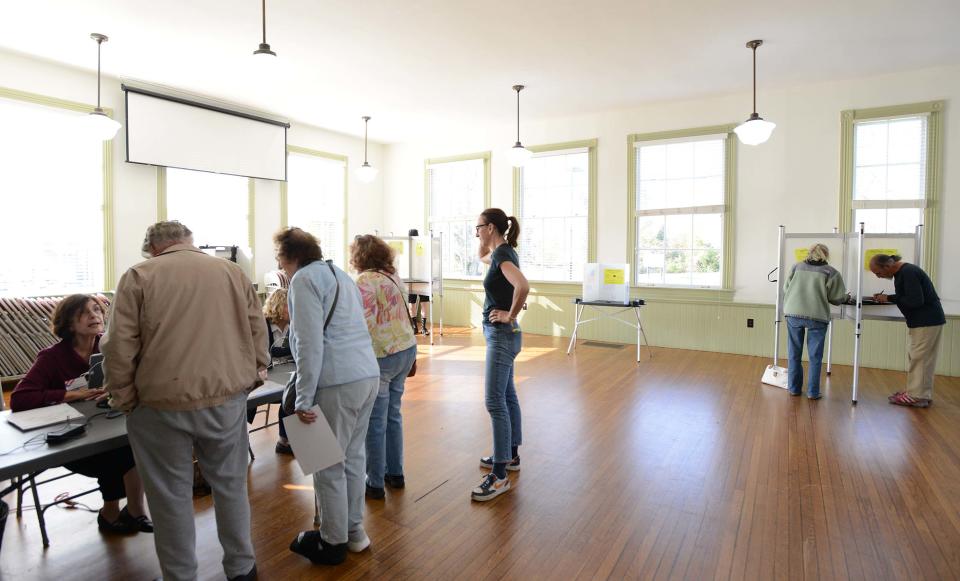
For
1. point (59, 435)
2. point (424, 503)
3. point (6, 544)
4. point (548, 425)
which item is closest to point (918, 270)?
point (548, 425)

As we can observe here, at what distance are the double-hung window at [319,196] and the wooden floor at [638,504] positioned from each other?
4882 millimetres

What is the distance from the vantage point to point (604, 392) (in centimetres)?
525

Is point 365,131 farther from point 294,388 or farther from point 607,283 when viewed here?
point 294,388

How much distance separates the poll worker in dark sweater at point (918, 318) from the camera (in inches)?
186

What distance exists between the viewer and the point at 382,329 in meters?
2.66

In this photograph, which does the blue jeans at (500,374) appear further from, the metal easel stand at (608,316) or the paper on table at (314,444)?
the metal easel stand at (608,316)

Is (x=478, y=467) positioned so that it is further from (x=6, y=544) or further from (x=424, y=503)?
(x=6, y=544)

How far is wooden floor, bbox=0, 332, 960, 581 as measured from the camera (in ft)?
7.70

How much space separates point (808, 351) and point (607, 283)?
2.64m

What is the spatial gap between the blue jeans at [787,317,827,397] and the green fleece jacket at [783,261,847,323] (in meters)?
0.08

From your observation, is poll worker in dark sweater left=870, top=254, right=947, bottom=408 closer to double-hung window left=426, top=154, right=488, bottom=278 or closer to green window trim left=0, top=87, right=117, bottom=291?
double-hung window left=426, top=154, right=488, bottom=278

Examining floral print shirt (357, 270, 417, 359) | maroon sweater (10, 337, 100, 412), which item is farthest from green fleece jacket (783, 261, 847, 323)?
maroon sweater (10, 337, 100, 412)

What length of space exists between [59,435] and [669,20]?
5.15 meters

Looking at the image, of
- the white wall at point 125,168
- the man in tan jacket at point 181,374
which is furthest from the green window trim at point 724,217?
the man in tan jacket at point 181,374
